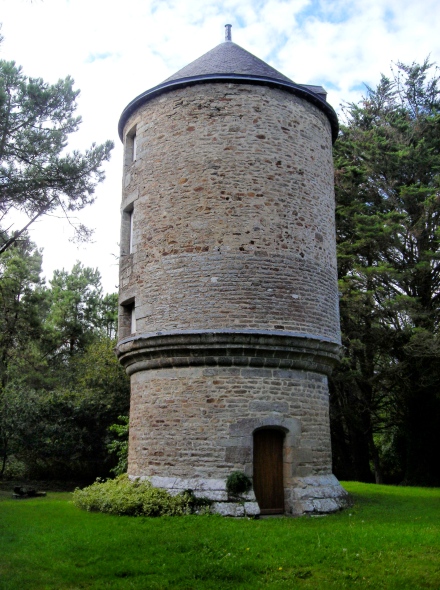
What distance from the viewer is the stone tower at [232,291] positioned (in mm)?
11188

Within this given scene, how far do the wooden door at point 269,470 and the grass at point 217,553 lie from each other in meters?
0.96

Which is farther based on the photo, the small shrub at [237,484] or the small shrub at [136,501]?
the small shrub at [237,484]

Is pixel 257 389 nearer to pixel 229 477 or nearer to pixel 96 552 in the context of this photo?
pixel 229 477

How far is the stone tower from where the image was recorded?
11.2 m

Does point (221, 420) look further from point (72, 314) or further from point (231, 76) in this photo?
point (72, 314)

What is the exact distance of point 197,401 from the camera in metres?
11.2

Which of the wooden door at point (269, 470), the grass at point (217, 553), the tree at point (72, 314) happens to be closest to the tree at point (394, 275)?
the wooden door at point (269, 470)

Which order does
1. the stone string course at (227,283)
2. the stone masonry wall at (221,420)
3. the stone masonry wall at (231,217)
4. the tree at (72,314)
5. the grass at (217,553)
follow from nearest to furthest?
1. the grass at (217,553)
2. the stone masonry wall at (221,420)
3. the stone string course at (227,283)
4. the stone masonry wall at (231,217)
5. the tree at (72,314)

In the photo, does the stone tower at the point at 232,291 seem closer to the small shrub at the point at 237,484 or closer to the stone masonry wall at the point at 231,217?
the stone masonry wall at the point at 231,217

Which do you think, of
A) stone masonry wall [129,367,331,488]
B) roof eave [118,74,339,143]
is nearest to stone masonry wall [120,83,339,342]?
roof eave [118,74,339,143]

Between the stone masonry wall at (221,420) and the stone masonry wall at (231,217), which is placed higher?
the stone masonry wall at (231,217)

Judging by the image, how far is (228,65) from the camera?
13320 mm

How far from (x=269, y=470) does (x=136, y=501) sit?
2656 millimetres

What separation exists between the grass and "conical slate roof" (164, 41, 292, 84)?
9296mm
